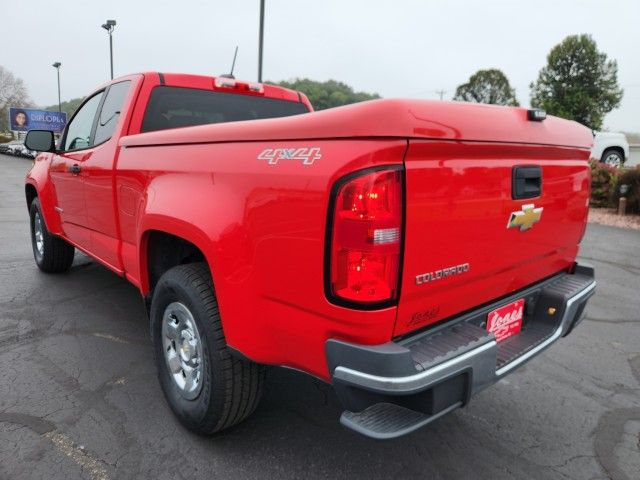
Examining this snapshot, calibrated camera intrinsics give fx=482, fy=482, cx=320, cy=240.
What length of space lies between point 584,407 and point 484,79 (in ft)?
159

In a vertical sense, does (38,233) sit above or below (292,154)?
below

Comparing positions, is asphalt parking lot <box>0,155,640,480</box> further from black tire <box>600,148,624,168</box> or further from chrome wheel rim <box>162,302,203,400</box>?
black tire <box>600,148,624,168</box>

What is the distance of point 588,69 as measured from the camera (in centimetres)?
3831

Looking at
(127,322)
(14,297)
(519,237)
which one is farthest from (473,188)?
(14,297)

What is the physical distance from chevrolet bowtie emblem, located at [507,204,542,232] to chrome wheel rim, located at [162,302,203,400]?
152cm

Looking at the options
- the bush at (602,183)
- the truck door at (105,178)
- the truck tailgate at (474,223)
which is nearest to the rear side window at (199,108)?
the truck door at (105,178)

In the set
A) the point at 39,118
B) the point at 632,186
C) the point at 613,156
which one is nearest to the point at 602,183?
the point at 632,186

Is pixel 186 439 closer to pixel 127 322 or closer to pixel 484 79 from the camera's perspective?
pixel 127 322

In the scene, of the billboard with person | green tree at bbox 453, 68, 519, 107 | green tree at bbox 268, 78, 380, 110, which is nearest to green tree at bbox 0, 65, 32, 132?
the billboard with person

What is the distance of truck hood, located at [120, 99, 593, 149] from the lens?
5.19 ft

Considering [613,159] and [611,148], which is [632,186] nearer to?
[613,159]

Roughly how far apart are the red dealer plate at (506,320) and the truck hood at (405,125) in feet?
2.52

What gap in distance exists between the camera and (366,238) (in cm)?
161

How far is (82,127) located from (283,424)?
122 inches
